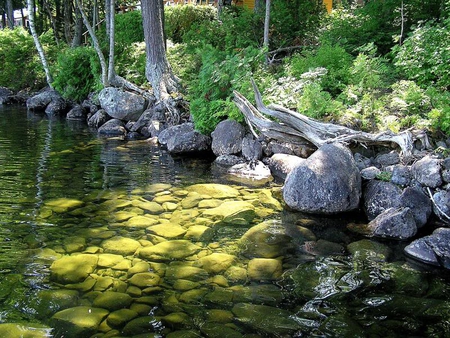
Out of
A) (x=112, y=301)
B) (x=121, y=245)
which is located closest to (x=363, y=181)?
(x=121, y=245)

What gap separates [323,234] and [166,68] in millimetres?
9814

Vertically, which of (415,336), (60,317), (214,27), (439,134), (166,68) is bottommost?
(415,336)

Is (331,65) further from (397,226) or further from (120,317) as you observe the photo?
(120,317)

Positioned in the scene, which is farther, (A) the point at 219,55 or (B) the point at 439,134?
(A) the point at 219,55

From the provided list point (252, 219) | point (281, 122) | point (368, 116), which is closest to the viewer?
point (252, 219)

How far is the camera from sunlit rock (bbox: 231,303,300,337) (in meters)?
3.69

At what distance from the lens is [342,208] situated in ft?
21.2

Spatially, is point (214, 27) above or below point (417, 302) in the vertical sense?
above

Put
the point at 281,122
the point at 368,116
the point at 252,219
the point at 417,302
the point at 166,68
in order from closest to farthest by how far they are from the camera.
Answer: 1. the point at 417,302
2. the point at 252,219
3. the point at 368,116
4. the point at 281,122
5. the point at 166,68

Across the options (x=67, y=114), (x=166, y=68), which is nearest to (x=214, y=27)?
(x=166, y=68)

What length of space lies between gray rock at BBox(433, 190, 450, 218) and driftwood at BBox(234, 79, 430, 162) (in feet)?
3.26

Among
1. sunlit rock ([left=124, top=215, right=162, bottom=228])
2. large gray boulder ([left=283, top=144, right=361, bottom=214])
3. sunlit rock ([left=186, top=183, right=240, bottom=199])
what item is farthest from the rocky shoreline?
sunlit rock ([left=124, top=215, right=162, bottom=228])

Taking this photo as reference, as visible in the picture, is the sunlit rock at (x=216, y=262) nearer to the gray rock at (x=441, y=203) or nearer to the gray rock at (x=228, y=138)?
the gray rock at (x=441, y=203)

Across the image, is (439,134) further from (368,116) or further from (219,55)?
(219,55)
